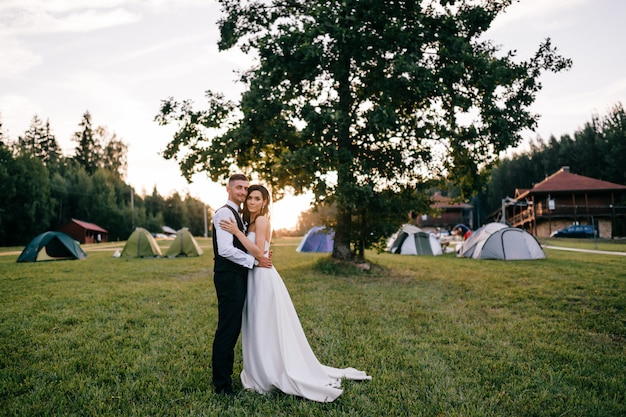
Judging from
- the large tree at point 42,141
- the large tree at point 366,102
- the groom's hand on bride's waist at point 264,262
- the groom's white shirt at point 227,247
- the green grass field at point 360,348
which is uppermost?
the large tree at point 42,141

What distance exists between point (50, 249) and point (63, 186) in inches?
1592

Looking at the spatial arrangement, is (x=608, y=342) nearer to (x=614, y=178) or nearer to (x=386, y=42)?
(x=386, y=42)

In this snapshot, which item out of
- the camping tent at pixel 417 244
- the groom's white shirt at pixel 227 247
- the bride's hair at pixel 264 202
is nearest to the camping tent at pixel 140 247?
the camping tent at pixel 417 244

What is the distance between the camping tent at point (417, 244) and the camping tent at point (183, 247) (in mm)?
11838

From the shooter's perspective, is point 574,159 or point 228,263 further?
point 574,159

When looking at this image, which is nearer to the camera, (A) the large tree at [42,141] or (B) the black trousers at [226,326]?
(B) the black trousers at [226,326]

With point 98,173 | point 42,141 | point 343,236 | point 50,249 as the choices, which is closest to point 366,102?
point 343,236

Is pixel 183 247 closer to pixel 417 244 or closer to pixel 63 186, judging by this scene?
pixel 417 244

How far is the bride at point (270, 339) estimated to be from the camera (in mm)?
3785

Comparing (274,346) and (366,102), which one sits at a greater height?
(366,102)

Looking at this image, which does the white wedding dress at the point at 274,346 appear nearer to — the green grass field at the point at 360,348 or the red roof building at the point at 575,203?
the green grass field at the point at 360,348

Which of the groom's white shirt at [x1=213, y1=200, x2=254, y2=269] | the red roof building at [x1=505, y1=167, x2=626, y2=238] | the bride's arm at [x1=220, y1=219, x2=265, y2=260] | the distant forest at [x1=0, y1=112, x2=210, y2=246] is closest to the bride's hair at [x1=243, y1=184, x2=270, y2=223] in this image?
the bride's arm at [x1=220, y1=219, x2=265, y2=260]

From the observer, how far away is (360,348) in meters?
5.16

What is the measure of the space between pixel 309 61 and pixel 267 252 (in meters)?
8.50
